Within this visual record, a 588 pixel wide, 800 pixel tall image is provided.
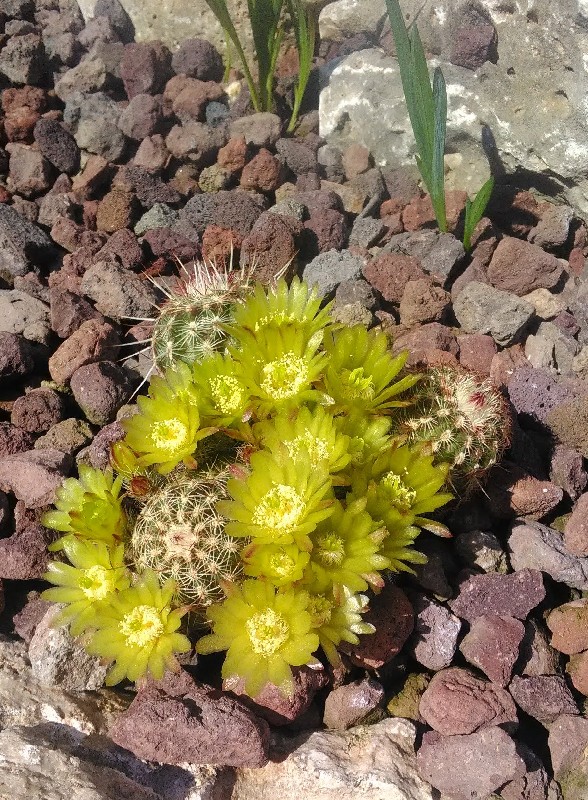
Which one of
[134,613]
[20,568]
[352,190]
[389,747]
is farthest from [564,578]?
[352,190]

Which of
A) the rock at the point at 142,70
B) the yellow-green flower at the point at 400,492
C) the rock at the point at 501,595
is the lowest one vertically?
the rock at the point at 501,595

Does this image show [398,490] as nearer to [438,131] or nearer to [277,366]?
[277,366]

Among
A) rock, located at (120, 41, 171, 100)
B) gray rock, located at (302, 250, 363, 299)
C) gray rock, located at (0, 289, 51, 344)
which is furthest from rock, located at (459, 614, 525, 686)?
rock, located at (120, 41, 171, 100)

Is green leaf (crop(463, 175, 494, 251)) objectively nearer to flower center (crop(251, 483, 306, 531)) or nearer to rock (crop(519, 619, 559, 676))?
rock (crop(519, 619, 559, 676))

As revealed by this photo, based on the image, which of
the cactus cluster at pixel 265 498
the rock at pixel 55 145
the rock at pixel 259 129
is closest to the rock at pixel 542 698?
the cactus cluster at pixel 265 498

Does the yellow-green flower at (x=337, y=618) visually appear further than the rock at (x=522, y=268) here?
No

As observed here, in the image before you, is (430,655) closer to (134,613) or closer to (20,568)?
(134,613)

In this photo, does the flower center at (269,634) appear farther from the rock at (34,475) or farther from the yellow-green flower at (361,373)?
the rock at (34,475)
